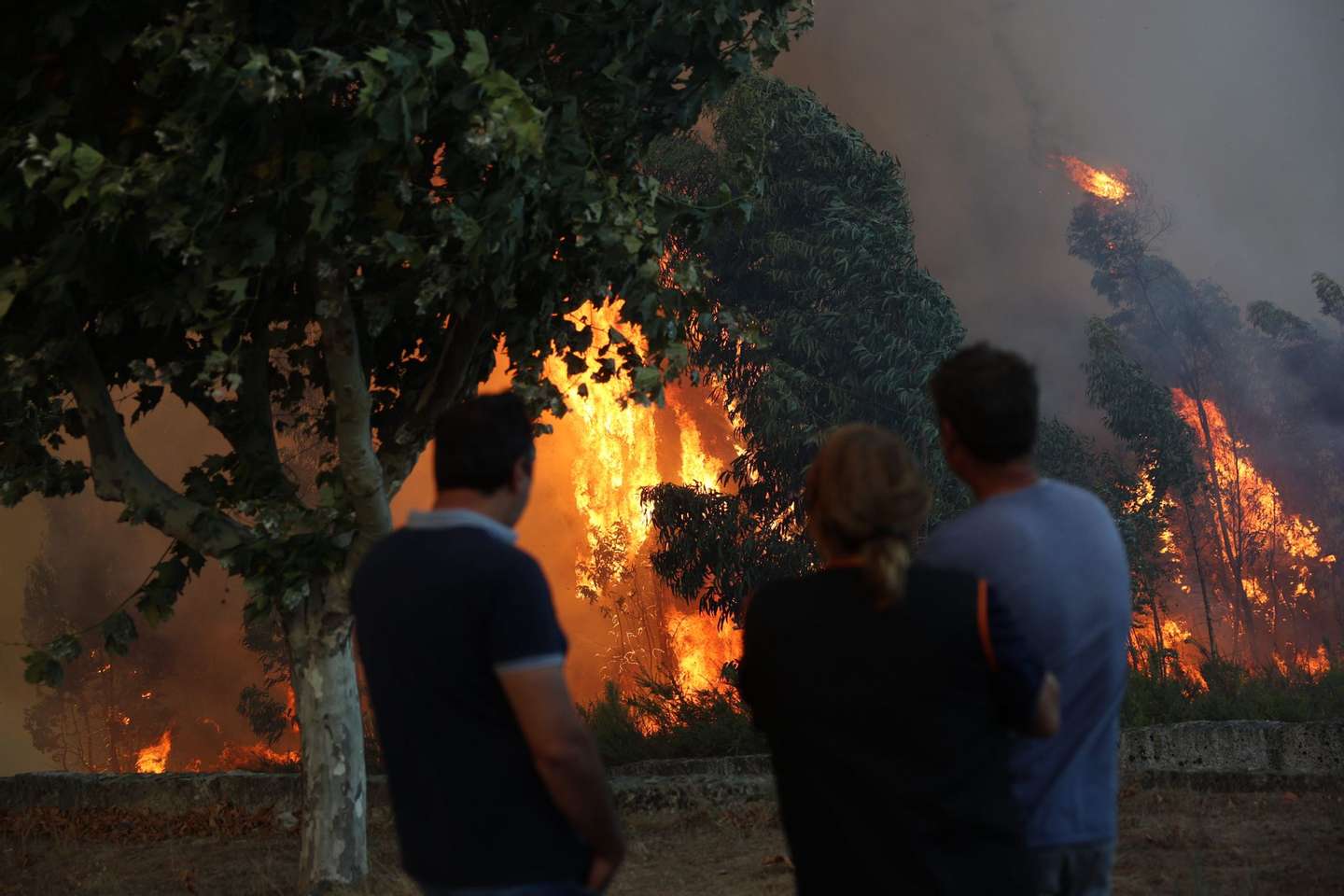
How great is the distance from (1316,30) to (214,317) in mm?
43932

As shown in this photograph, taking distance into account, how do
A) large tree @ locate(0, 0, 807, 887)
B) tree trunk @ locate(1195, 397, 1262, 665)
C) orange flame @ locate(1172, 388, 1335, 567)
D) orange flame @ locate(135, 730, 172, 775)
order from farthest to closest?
orange flame @ locate(135, 730, 172, 775) < orange flame @ locate(1172, 388, 1335, 567) < tree trunk @ locate(1195, 397, 1262, 665) < large tree @ locate(0, 0, 807, 887)

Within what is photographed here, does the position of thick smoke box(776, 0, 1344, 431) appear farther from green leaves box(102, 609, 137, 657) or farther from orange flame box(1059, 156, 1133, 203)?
green leaves box(102, 609, 137, 657)

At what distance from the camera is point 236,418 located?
29.8 feet

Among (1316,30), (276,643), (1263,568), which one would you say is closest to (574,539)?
(276,643)

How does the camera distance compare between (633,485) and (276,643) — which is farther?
(633,485)

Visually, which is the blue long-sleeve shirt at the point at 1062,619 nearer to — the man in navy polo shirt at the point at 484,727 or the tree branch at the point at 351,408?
the man in navy polo shirt at the point at 484,727

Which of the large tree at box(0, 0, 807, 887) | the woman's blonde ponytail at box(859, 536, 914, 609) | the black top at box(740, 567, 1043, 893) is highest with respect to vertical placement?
the large tree at box(0, 0, 807, 887)

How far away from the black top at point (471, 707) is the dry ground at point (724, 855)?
5613 mm

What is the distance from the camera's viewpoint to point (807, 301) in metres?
22.3

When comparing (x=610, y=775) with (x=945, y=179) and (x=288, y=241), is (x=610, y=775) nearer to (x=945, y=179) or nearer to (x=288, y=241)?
(x=288, y=241)

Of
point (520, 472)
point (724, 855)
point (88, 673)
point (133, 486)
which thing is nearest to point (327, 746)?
point (133, 486)

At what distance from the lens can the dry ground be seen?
7.77 metres

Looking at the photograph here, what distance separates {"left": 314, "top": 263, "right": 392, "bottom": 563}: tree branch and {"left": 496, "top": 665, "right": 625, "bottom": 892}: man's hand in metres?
5.68

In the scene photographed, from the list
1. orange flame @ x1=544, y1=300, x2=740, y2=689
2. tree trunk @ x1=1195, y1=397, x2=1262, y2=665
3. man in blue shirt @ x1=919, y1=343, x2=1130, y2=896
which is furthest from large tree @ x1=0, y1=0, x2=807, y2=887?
tree trunk @ x1=1195, y1=397, x2=1262, y2=665
